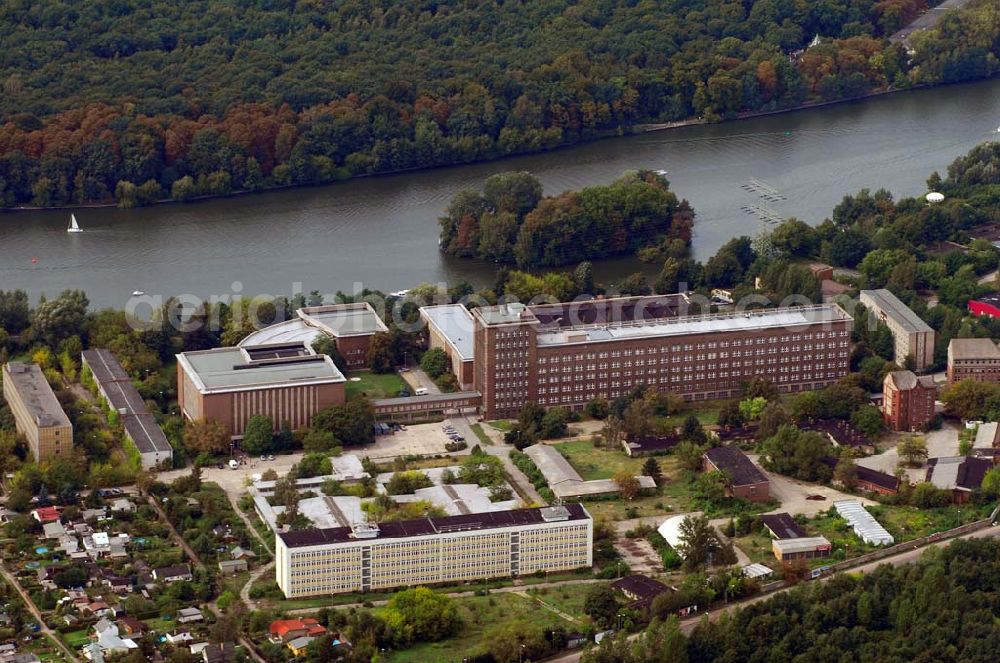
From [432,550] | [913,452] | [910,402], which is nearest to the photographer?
[432,550]

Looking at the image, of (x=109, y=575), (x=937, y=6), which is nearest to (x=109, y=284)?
(x=109, y=575)

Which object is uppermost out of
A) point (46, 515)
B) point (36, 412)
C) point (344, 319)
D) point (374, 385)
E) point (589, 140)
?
point (589, 140)

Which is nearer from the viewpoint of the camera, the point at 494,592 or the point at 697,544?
the point at 494,592

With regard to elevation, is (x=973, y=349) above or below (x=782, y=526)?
above

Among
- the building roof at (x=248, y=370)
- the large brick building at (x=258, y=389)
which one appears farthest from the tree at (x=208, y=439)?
the building roof at (x=248, y=370)

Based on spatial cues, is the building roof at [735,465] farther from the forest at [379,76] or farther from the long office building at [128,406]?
the forest at [379,76]

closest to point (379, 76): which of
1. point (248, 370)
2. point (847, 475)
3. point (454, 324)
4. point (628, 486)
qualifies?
point (454, 324)

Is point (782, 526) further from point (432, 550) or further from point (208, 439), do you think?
point (208, 439)

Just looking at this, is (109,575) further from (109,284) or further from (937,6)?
(937,6)
